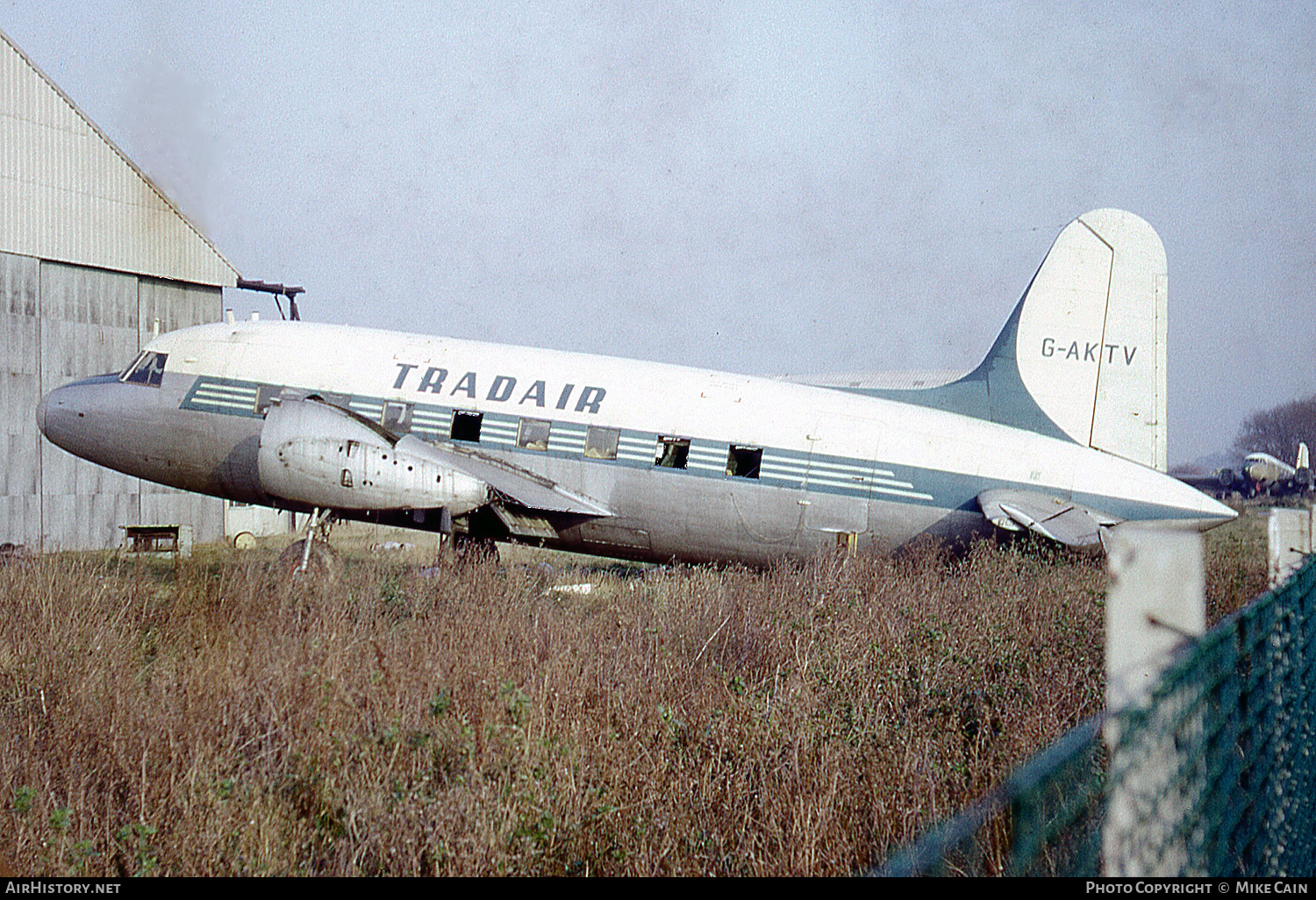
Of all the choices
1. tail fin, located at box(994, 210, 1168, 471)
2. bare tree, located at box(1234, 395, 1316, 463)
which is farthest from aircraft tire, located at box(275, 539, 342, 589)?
bare tree, located at box(1234, 395, 1316, 463)

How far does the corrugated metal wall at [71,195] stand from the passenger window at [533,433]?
53.0ft

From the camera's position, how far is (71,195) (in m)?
23.2

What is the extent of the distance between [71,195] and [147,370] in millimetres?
11429

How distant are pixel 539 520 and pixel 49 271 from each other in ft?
55.3

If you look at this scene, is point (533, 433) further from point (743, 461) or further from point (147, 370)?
point (147, 370)

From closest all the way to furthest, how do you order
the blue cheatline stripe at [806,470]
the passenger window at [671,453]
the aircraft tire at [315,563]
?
the aircraft tire at [315,563] → the blue cheatline stripe at [806,470] → the passenger window at [671,453]

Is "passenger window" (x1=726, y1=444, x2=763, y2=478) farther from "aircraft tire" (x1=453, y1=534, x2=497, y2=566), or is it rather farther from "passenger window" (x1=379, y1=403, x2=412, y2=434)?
"passenger window" (x1=379, y1=403, x2=412, y2=434)

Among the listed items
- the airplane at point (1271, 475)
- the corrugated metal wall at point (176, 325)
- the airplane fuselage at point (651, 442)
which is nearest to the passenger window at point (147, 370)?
the airplane fuselage at point (651, 442)

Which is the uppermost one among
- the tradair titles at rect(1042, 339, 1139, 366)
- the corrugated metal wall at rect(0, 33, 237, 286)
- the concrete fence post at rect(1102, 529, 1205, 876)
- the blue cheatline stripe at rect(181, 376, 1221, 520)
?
the corrugated metal wall at rect(0, 33, 237, 286)

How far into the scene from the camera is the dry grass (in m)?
4.86

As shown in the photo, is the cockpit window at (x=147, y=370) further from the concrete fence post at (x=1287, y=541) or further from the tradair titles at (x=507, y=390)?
the concrete fence post at (x=1287, y=541)

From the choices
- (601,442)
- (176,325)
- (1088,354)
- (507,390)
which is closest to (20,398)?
(176,325)

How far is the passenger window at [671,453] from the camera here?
13.6 metres

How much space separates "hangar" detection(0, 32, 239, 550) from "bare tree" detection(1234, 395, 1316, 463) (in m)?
75.9
